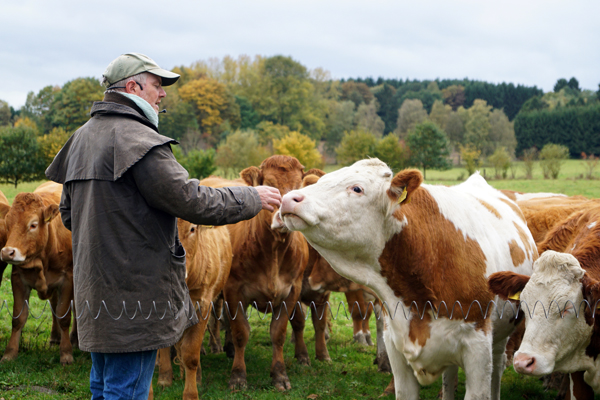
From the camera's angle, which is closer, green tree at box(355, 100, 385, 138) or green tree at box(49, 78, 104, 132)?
green tree at box(49, 78, 104, 132)

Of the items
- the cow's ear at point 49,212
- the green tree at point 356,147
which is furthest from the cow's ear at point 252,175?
the green tree at point 356,147

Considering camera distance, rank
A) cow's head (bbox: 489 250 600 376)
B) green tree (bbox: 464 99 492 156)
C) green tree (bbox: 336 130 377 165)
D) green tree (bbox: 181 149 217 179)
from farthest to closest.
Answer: green tree (bbox: 464 99 492 156) < green tree (bbox: 336 130 377 165) < green tree (bbox: 181 149 217 179) < cow's head (bbox: 489 250 600 376)

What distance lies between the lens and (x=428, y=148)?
54250 mm

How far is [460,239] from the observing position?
3924 millimetres

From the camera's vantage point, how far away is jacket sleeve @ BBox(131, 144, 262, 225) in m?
2.70

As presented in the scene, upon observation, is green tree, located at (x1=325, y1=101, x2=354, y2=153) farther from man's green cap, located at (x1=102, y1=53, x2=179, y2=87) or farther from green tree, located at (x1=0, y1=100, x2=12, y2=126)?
man's green cap, located at (x1=102, y1=53, x2=179, y2=87)

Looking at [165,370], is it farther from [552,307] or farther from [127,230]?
[552,307]

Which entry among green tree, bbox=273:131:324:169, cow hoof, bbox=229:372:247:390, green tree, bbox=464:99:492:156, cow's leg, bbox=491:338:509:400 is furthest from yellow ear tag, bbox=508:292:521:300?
green tree, bbox=464:99:492:156

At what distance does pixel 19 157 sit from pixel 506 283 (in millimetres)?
39035

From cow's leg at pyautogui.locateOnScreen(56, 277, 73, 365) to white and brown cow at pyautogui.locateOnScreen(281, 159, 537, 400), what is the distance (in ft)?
13.2

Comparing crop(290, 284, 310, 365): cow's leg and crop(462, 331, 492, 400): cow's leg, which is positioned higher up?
crop(462, 331, 492, 400): cow's leg

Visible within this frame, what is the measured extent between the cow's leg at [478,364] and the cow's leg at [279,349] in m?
2.61

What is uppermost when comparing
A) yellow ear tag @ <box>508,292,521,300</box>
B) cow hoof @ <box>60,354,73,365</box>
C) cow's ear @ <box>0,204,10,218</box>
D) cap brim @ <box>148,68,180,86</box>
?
cap brim @ <box>148,68,180,86</box>

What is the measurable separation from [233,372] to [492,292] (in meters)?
3.27
